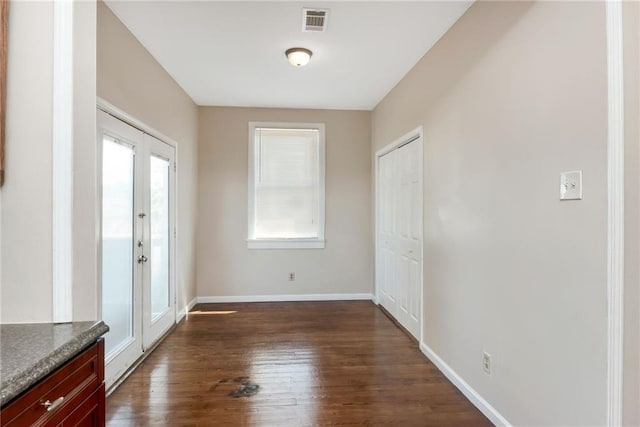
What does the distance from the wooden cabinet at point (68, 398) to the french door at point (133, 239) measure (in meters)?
1.47

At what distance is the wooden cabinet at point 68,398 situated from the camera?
0.84 meters

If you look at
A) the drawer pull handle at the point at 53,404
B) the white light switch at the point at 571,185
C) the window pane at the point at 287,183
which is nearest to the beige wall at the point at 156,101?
the window pane at the point at 287,183

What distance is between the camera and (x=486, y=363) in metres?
→ 2.15

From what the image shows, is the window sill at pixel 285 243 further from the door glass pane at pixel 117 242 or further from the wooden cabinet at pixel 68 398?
the wooden cabinet at pixel 68 398

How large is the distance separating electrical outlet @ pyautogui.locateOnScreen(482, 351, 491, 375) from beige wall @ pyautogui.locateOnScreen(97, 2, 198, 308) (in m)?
3.01

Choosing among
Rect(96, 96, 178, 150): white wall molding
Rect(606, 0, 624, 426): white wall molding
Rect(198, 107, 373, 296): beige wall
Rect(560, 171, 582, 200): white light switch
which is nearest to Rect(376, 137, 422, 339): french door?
Rect(198, 107, 373, 296): beige wall

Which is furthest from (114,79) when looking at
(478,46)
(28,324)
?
(478,46)

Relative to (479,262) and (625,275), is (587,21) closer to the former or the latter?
(625,275)

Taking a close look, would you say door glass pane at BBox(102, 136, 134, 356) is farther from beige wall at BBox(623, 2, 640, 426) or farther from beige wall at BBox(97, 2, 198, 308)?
beige wall at BBox(623, 2, 640, 426)

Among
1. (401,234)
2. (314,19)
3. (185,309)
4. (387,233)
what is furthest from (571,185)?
(185,309)

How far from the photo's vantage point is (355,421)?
6.84 feet

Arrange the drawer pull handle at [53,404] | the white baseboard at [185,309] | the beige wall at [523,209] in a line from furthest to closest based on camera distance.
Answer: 1. the white baseboard at [185,309]
2. the beige wall at [523,209]
3. the drawer pull handle at [53,404]

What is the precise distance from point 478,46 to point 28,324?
2707 millimetres

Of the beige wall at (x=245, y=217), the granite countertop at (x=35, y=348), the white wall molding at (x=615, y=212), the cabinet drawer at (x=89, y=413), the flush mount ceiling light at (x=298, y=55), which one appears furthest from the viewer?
the beige wall at (x=245, y=217)
